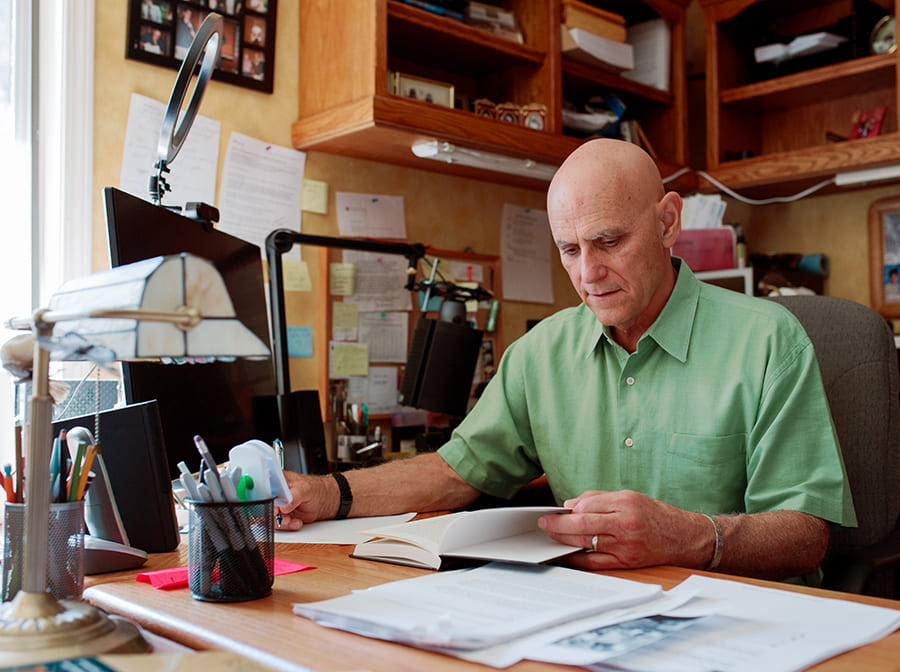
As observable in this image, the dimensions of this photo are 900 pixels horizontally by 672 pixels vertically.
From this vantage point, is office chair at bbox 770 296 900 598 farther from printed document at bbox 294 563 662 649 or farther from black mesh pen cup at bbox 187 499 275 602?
black mesh pen cup at bbox 187 499 275 602

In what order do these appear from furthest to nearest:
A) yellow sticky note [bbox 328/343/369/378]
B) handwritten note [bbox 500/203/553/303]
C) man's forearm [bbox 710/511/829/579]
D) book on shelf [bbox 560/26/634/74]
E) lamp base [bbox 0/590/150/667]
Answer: handwritten note [bbox 500/203/553/303] → book on shelf [bbox 560/26/634/74] → yellow sticky note [bbox 328/343/369/378] → man's forearm [bbox 710/511/829/579] → lamp base [bbox 0/590/150/667]

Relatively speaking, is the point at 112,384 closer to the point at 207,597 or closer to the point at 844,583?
the point at 207,597

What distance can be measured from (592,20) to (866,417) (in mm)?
1521

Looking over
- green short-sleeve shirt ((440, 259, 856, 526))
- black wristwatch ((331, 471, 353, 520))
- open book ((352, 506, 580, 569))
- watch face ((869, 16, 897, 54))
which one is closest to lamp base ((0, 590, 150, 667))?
open book ((352, 506, 580, 569))

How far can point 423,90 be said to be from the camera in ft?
6.61

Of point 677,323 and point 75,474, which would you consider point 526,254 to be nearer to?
point 677,323

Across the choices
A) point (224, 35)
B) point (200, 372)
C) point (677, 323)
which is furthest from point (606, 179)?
point (224, 35)

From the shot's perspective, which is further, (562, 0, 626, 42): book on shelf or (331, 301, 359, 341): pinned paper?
(562, 0, 626, 42): book on shelf

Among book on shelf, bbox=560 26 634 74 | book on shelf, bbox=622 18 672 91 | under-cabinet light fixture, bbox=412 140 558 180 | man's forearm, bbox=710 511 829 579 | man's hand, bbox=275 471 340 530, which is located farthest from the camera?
book on shelf, bbox=622 18 672 91

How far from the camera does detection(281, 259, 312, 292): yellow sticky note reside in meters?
2.04

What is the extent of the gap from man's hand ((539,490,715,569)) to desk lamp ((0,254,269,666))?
1.55ft

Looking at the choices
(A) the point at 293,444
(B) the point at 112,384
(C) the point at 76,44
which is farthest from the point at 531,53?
(B) the point at 112,384

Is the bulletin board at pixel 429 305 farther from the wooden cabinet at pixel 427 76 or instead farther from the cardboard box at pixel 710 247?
the cardboard box at pixel 710 247

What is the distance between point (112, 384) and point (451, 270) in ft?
3.87
